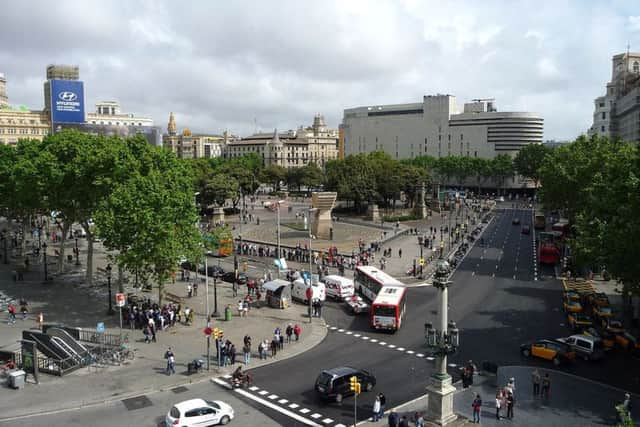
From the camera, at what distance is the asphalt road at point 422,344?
26.4m

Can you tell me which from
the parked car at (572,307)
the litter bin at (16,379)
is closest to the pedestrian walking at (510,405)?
the parked car at (572,307)

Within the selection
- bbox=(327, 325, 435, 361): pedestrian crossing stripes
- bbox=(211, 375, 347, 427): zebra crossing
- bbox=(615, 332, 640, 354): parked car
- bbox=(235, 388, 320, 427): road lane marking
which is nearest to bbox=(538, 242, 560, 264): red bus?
bbox=(615, 332, 640, 354): parked car

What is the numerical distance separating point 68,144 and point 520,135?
159 m

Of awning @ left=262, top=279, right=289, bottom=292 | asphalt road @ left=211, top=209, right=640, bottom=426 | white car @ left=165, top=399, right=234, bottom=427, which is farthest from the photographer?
awning @ left=262, top=279, right=289, bottom=292

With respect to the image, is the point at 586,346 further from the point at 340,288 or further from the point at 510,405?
the point at 340,288

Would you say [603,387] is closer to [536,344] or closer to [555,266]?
[536,344]

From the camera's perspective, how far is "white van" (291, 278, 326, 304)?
42469 mm

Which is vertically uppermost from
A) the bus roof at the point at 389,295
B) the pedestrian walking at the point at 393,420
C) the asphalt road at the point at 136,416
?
the bus roof at the point at 389,295

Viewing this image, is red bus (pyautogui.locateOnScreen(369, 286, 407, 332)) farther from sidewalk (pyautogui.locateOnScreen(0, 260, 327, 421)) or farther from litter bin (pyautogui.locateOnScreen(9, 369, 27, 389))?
litter bin (pyautogui.locateOnScreen(9, 369, 27, 389))

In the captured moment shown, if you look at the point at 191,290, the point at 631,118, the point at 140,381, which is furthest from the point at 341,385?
the point at 631,118

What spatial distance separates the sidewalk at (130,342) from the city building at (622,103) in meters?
80.1

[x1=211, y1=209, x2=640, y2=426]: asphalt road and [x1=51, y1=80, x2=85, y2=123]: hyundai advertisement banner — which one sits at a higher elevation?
[x1=51, y1=80, x2=85, y2=123]: hyundai advertisement banner

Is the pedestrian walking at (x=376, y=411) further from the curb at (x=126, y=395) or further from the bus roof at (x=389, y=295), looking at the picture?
the bus roof at (x=389, y=295)

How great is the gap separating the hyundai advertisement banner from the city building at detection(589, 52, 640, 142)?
103 meters
